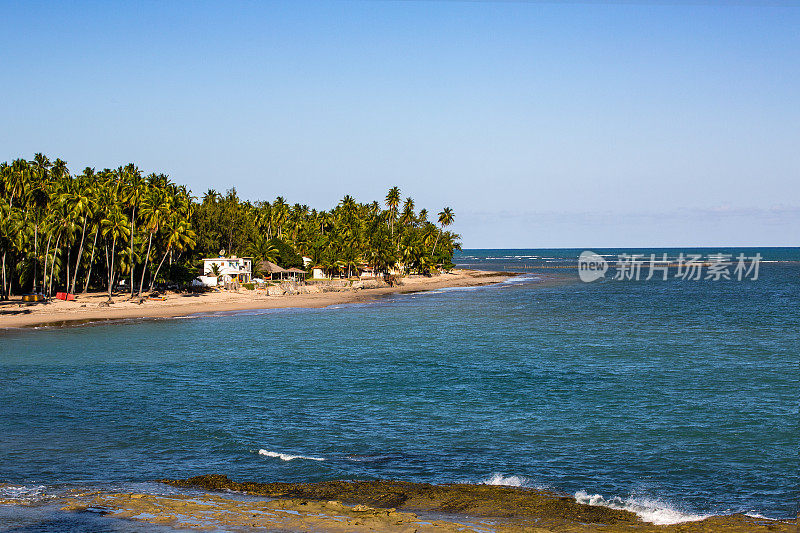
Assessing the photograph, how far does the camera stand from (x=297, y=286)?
Result: 323 ft

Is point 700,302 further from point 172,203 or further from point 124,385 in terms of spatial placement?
point 124,385

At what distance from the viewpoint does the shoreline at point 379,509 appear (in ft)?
49.4

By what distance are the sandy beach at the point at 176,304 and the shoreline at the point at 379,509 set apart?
153 feet

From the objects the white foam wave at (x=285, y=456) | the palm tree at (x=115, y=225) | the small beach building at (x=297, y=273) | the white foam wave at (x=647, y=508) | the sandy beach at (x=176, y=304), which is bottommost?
the white foam wave at (x=285, y=456)

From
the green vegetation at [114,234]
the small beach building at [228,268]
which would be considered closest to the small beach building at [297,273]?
the green vegetation at [114,234]

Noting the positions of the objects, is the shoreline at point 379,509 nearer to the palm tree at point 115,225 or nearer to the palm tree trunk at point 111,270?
the palm tree at point 115,225

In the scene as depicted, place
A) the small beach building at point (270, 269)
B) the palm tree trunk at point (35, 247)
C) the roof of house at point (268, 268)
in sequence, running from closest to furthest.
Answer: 1. the palm tree trunk at point (35, 247)
2. the roof of house at point (268, 268)
3. the small beach building at point (270, 269)

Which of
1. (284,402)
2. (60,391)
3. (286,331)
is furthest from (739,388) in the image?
(286,331)

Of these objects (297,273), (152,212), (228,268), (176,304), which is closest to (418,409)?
(176,304)

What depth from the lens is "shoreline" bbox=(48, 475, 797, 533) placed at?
49.4 feet

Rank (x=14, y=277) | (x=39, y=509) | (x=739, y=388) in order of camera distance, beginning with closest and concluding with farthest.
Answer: (x=39, y=509) → (x=739, y=388) → (x=14, y=277)

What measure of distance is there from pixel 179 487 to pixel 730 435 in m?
18.1

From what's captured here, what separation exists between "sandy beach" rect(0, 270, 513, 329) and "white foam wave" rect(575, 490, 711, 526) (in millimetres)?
52397

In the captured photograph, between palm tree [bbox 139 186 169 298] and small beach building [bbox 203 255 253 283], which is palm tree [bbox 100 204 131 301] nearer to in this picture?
palm tree [bbox 139 186 169 298]
